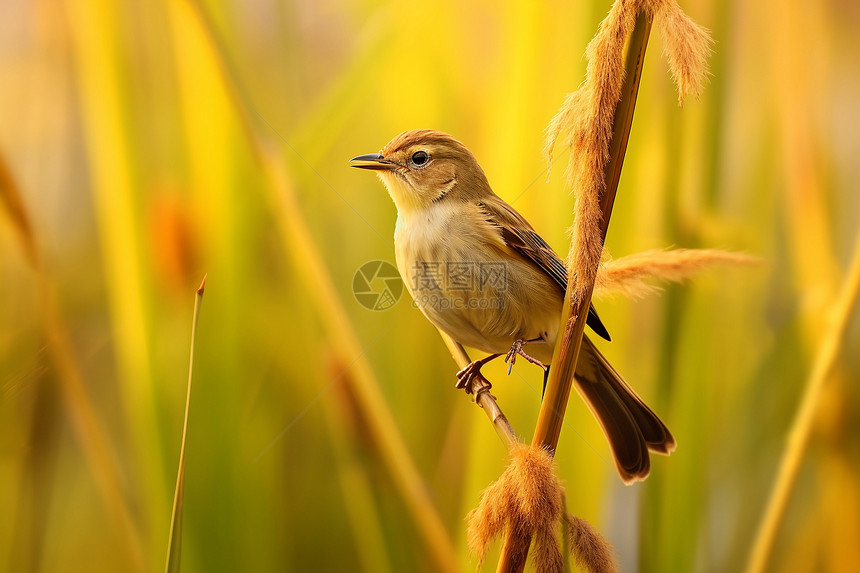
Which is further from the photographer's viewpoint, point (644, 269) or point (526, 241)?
point (526, 241)

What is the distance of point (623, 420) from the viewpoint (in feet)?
4.05

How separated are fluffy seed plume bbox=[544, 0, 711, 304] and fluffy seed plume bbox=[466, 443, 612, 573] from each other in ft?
0.90

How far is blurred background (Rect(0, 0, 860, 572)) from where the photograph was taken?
128cm

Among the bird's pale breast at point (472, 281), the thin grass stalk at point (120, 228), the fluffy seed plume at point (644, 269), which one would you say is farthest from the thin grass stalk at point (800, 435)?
the thin grass stalk at point (120, 228)

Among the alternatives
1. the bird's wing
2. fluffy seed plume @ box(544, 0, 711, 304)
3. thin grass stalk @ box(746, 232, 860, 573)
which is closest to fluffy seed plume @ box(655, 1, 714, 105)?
fluffy seed plume @ box(544, 0, 711, 304)

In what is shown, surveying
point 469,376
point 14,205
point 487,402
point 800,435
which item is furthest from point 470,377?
point 14,205

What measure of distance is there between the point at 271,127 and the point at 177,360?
0.59 meters

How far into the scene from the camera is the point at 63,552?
1.37 meters

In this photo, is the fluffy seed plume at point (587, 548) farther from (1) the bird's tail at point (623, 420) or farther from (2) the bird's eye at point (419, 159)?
(2) the bird's eye at point (419, 159)

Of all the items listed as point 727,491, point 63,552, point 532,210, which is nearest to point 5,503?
point 63,552

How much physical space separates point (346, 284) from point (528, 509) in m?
0.77

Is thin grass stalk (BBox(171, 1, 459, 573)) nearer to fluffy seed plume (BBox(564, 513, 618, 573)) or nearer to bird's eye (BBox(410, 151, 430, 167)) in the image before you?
bird's eye (BBox(410, 151, 430, 167))

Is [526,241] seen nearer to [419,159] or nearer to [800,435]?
[419,159]

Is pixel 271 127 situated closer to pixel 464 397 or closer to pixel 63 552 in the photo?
pixel 464 397
